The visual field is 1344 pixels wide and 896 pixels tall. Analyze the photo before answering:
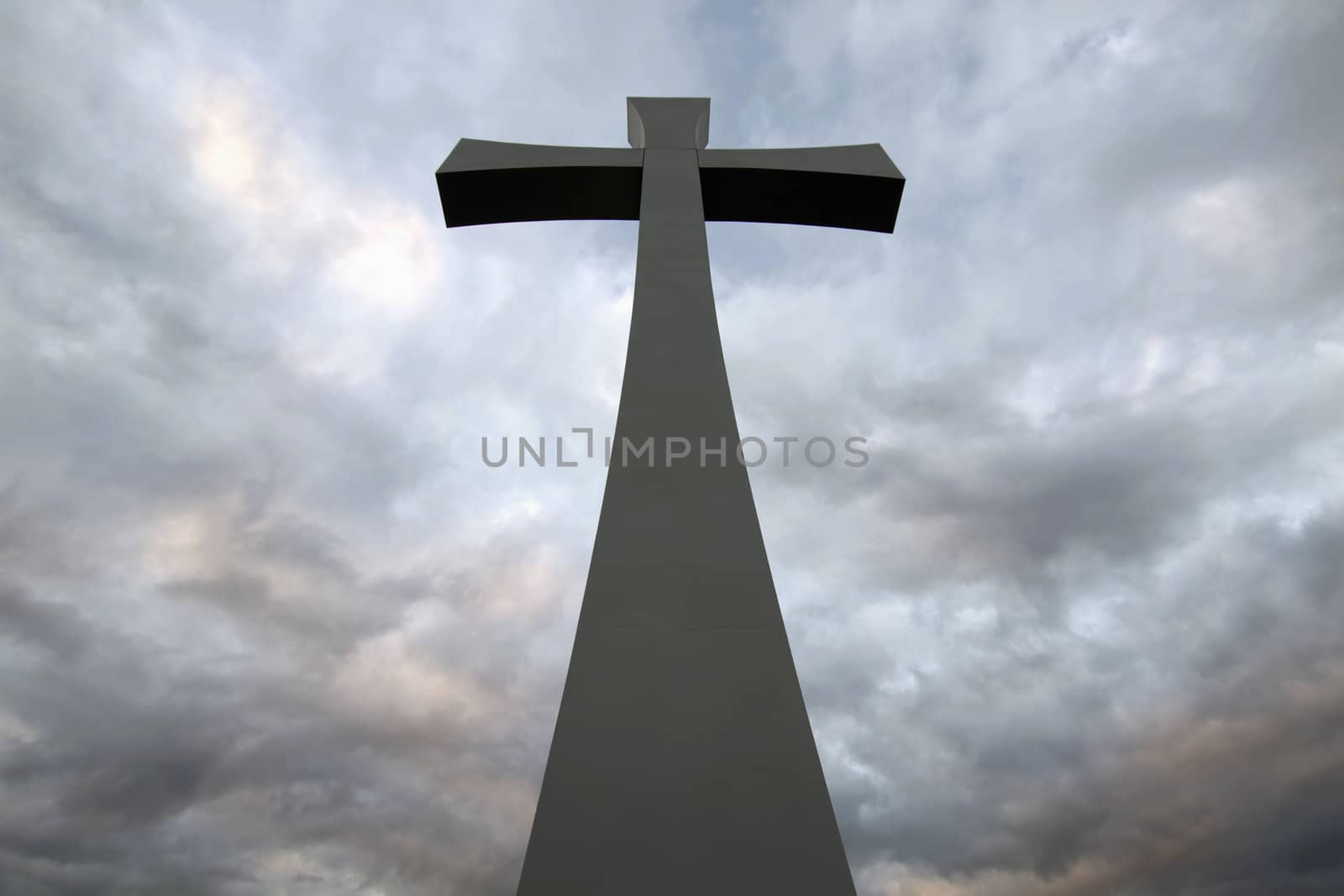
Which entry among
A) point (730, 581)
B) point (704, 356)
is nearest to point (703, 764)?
point (730, 581)

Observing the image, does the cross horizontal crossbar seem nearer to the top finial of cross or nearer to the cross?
the top finial of cross

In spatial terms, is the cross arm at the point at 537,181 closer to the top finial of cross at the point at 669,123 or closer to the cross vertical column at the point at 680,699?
the top finial of cross at the point at 669,123

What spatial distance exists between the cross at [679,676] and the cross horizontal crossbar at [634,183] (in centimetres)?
66

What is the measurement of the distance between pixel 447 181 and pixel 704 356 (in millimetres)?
2855

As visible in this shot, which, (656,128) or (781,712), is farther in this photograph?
(656,128)

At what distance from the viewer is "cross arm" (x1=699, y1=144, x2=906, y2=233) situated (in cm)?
685

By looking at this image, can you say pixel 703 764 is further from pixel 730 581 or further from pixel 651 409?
pixel 651 409

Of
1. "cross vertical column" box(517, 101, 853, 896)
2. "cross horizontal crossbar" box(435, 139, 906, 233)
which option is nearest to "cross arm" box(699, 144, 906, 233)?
"cross horizontal crossbar" box(435, 139, 906, 233)

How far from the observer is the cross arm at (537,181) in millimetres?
6762

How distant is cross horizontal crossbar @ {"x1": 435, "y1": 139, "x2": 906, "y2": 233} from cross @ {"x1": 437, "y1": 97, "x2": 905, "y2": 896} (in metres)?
0.66

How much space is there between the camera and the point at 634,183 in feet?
22.3

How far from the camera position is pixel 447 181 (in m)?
6.84

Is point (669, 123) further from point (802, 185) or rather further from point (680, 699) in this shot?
point (680, 699)

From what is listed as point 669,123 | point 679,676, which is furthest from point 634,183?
point 679,676
